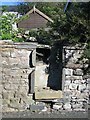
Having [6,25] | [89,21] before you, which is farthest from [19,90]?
[6,25]

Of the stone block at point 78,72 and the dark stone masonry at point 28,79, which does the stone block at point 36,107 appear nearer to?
the dark stone masonry at point 28,79

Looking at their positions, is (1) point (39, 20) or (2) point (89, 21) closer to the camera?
(2) point (89, 21)

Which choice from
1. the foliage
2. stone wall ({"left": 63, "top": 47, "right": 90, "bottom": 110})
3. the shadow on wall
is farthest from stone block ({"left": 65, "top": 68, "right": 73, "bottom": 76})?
the foliage

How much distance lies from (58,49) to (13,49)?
886 mm

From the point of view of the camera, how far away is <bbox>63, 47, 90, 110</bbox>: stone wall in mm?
5461

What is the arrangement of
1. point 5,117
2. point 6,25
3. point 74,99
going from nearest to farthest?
1. point 5,117
2. point 74,99
3. point 6,25

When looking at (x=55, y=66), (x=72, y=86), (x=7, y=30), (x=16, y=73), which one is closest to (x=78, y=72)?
(x=72, y=86)

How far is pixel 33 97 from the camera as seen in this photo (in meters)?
5.41

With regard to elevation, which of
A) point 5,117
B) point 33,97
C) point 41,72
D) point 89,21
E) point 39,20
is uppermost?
point 39,20

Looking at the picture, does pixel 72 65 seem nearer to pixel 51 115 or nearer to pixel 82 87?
pixel 82 87

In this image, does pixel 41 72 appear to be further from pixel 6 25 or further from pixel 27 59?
pixel 6 25

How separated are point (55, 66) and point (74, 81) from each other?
1.56 ft

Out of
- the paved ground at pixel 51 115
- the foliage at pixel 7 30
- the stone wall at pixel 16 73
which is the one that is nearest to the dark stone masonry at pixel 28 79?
the stone wall at pixel 16 73

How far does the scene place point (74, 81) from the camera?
5496 mm
